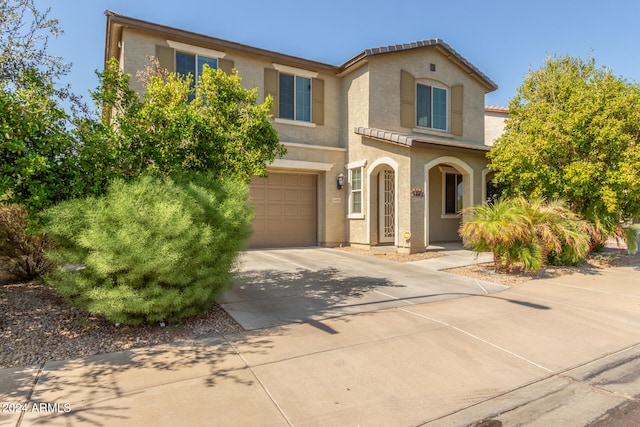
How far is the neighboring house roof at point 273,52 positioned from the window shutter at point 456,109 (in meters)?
1.12

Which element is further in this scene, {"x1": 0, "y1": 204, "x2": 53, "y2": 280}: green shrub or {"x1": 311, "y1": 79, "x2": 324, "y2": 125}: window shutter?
{"x1": 311, "y1": 79, "x2": 324, "y2": 125}: window shutter

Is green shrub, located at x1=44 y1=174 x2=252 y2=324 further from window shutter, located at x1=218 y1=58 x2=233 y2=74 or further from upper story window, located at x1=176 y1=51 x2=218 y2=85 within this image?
window shutter, located at x1=218 y1=58 x2=233 y2=74

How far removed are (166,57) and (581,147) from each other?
11703 millimetres

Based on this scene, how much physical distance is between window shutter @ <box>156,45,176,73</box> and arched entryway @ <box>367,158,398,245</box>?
22.8 ft

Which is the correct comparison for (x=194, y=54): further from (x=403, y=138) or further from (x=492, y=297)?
(x=492, y=297)

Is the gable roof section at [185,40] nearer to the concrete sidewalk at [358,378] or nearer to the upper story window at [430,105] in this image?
the upper story window at [430,105]

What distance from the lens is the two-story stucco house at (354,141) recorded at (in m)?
11.3

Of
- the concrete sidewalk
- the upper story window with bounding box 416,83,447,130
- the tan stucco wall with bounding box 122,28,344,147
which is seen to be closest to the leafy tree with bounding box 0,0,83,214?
the concrete sidewalk

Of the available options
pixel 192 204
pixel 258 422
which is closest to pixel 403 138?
pixel 192 204

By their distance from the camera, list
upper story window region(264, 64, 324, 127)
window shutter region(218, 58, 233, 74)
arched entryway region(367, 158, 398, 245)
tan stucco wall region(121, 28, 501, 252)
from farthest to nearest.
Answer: arched entryway region(367, 158, 398, 245) → upper story window region(264, 64, 324, 127) → window shutter region(218, 58, 233, 74) → tan stucco wall region(121, 28, 501, 252)

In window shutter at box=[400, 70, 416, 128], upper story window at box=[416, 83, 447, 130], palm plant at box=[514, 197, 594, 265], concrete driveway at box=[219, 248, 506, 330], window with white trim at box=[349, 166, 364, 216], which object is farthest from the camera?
upper story window at box=[416, 83, 447, 130]

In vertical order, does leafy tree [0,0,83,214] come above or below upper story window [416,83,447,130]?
below

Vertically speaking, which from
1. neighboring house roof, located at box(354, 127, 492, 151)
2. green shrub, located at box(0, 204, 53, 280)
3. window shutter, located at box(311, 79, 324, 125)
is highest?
window shutter, located at box(311, 79, 324, 125)

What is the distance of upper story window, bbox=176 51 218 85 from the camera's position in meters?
11.1
